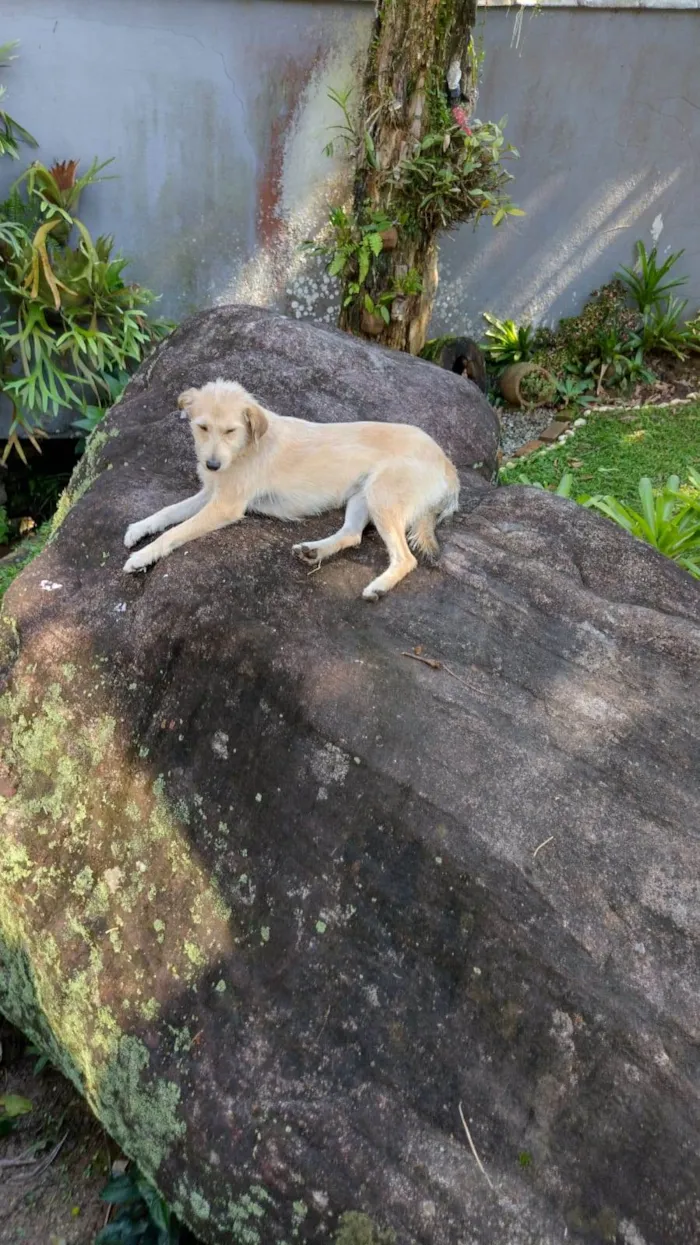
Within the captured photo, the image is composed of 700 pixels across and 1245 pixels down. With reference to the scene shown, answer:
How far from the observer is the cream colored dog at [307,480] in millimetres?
3854

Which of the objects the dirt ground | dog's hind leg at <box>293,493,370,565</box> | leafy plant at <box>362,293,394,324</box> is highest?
leafy plant at <box>362,293,394,324</box>

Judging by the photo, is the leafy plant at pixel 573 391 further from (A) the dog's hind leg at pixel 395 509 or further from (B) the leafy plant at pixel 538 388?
(A) the dog's hind leg at pixel 395 509

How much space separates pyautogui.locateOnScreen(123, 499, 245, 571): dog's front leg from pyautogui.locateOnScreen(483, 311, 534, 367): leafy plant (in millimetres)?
6783

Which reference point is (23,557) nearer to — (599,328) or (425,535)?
(425,535)

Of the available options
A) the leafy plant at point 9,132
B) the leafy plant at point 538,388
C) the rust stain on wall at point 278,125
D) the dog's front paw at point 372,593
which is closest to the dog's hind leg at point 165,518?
the dog's front paw at point 372,593

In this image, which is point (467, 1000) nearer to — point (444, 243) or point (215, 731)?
point (215, 731)

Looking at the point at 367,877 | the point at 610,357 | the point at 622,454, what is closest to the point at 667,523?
the point at 622,454

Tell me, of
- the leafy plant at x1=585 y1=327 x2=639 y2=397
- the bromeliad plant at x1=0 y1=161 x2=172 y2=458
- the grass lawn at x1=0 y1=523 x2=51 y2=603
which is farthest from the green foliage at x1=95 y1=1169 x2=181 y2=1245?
the leafy plant at x1=585 y1=327 x2=639 y2=397

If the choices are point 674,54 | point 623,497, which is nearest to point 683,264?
point 674,54

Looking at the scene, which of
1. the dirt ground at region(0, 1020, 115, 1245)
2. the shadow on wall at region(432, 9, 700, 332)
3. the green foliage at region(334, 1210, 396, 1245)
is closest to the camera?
the green foliage at region(334, 1210, 396, 1245)

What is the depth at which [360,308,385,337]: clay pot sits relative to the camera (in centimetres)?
736

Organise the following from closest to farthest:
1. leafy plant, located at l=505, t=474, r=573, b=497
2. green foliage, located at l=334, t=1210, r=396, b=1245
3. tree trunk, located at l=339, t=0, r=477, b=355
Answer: green foliage, located at l=334, t=1210, r=396, b=1245 < tree trunk, located at l=339, t=0, r=477, b=355 < leafy plant, located at l=505, t=474, r=573, b=497

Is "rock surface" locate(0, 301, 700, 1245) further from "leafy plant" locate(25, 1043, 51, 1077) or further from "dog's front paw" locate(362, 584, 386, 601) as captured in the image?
"leafy plant" locate(25, 1043, 51, 1077)

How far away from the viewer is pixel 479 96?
344 inches
